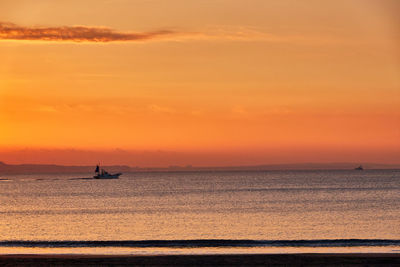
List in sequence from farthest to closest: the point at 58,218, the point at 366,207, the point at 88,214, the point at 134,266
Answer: the point at 366,207, the point at 88,214, the point at 58,218, the point at 134,266

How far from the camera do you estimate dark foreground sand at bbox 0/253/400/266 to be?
38.7 m

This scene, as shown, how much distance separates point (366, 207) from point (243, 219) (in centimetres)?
2591

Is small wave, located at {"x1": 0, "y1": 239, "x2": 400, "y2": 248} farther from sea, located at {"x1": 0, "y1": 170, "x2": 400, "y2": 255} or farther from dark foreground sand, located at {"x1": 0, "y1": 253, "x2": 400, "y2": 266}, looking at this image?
dark foreground sand, located at {"x1": 0, "y1": 253, "x2": 400, "y2": 266}

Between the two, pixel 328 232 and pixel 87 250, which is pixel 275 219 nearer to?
pixel 328 232

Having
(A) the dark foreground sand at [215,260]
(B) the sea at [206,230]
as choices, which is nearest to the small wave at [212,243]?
(B) the sea at [206,230]

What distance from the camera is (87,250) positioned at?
162ft

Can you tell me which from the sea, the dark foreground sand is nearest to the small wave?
the sea

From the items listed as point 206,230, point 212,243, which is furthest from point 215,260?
point 206,230

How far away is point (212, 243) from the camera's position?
174 ft

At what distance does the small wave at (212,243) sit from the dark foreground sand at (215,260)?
935cm

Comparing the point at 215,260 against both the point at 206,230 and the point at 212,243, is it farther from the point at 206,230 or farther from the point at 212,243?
the point at 206,230

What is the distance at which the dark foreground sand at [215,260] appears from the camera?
38.7m

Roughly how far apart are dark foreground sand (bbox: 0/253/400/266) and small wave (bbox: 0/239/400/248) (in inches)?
368

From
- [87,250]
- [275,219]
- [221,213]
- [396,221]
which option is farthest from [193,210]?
[87,250]
